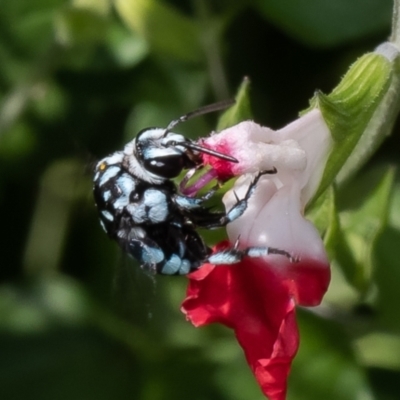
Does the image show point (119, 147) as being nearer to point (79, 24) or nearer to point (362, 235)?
point (79, 24)

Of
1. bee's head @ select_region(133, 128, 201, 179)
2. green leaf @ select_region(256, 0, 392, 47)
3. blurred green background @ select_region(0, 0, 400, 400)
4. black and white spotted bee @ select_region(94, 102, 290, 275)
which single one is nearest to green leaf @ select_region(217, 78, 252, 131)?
black and white spotted bee @ select_region(94, 102, 290, 275)

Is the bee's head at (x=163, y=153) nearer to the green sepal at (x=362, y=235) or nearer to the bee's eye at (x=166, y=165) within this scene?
the bee's eye at (x=166, y=165)

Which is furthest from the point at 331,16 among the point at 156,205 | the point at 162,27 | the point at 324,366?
A: the point at 156,205

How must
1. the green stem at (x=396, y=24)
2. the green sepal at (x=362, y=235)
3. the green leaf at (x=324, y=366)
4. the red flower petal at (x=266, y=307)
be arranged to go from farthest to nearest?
the green leaf at (x=324, y=366) < the green sepal at (x=362, y=235) < the green stem at (x=396, y=24) < the red flower petal at (x=266, y=307)

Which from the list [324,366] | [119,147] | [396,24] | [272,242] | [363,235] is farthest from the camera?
[119,147]

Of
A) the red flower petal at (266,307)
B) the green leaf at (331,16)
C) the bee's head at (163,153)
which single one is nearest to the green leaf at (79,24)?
the green leaf at (331,16)

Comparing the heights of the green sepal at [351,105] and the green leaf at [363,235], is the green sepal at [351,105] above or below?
above

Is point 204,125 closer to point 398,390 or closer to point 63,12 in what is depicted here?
point 63,12
